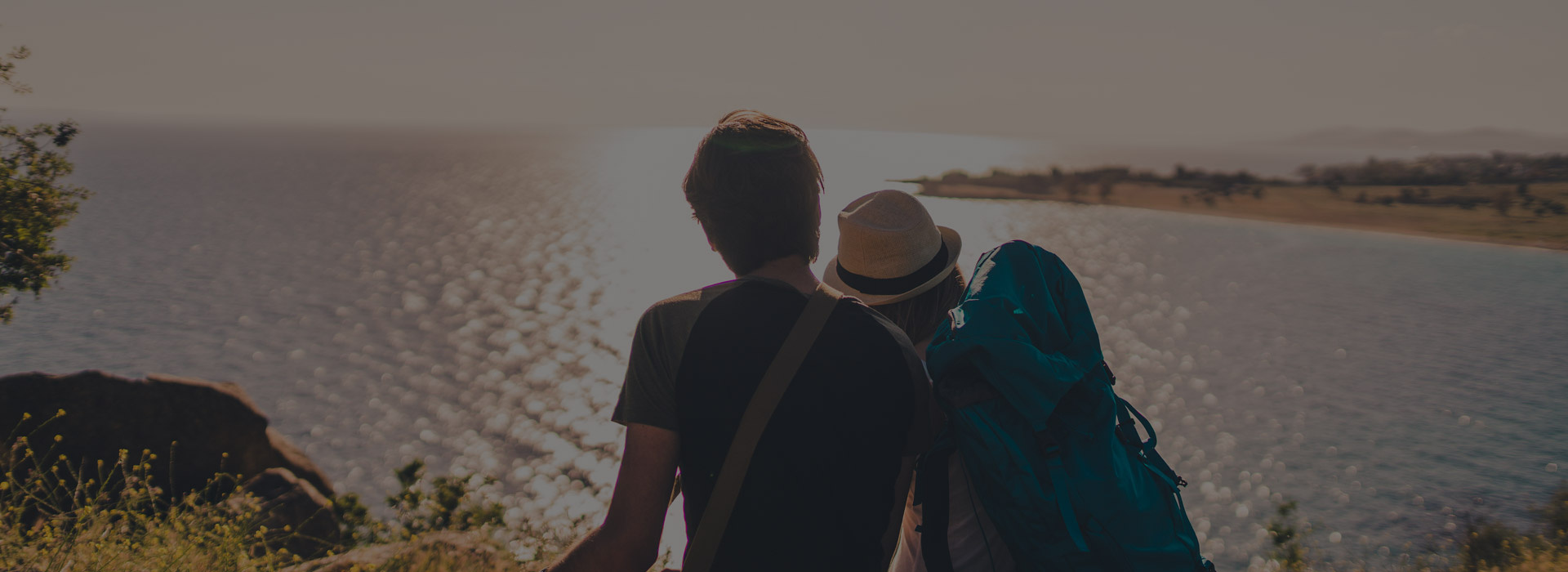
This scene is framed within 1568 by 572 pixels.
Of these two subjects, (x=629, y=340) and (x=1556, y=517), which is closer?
(x=1556, y=517)

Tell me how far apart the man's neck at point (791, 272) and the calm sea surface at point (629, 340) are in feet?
28.6

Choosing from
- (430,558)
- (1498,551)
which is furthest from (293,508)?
(1498,551)

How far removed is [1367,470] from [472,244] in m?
72.9

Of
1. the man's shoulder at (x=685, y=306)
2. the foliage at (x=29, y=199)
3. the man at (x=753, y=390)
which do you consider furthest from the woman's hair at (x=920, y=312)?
the foliage at (x=29, y=199)

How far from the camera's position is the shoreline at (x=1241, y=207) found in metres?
70.8

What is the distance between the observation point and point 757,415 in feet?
5.91

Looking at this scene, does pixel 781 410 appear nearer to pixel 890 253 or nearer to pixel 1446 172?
pixel 890 253

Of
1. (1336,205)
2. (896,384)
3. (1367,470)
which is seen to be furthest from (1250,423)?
(1336,205)

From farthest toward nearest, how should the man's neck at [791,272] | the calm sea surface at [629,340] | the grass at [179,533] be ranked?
the calm sea surface at [629,340]
the grass at [179,533]
the man's neck at [791,272]

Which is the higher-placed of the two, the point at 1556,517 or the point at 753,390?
the point at 753,390

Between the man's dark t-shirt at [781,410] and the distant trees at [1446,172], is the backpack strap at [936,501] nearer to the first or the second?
the man's dark t-shirt at [781,410]

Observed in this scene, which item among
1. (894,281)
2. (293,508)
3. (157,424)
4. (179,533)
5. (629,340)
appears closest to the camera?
(894,281)

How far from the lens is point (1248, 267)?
65000mm

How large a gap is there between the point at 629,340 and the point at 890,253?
40670mm
